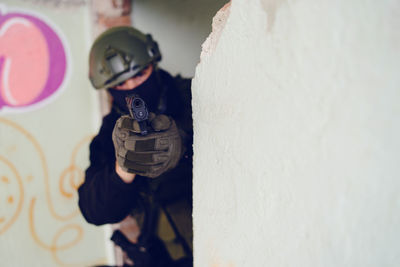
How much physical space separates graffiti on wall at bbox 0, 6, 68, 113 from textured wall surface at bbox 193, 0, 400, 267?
907mm

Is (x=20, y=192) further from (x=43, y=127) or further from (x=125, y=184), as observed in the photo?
(x=125, y=184)

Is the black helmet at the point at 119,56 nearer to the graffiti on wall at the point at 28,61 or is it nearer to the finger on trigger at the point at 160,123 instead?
the graffiti on wall at the point at 28,61

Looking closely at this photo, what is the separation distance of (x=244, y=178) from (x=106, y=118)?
0.77 m

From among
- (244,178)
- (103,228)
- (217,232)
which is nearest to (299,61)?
(244,178)

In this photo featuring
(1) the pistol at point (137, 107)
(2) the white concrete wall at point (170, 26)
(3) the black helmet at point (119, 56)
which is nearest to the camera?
(1) the pistol at point (137, 107)

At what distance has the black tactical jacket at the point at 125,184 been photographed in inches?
31.1

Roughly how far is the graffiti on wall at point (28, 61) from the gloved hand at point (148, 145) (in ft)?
2.35

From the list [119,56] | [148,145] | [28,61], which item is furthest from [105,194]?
[28,61]

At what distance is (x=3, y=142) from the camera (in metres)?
1.05

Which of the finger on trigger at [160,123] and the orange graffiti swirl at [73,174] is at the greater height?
the finger on trigger at [160,123]

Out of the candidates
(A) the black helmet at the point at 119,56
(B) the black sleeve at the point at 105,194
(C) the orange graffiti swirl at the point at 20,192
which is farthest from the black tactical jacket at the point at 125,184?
(C) the orange graffiti swirl at the point at 20,192

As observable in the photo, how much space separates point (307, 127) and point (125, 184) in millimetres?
585

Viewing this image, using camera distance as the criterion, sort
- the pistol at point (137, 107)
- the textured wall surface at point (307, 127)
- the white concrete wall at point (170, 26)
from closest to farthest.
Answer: the textured wall surface at point (307, 127) < the pistol at point (137, 107) < the white concrete wall at point (170, 26)

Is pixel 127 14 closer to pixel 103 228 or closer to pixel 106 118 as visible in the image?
pixel 106 118
